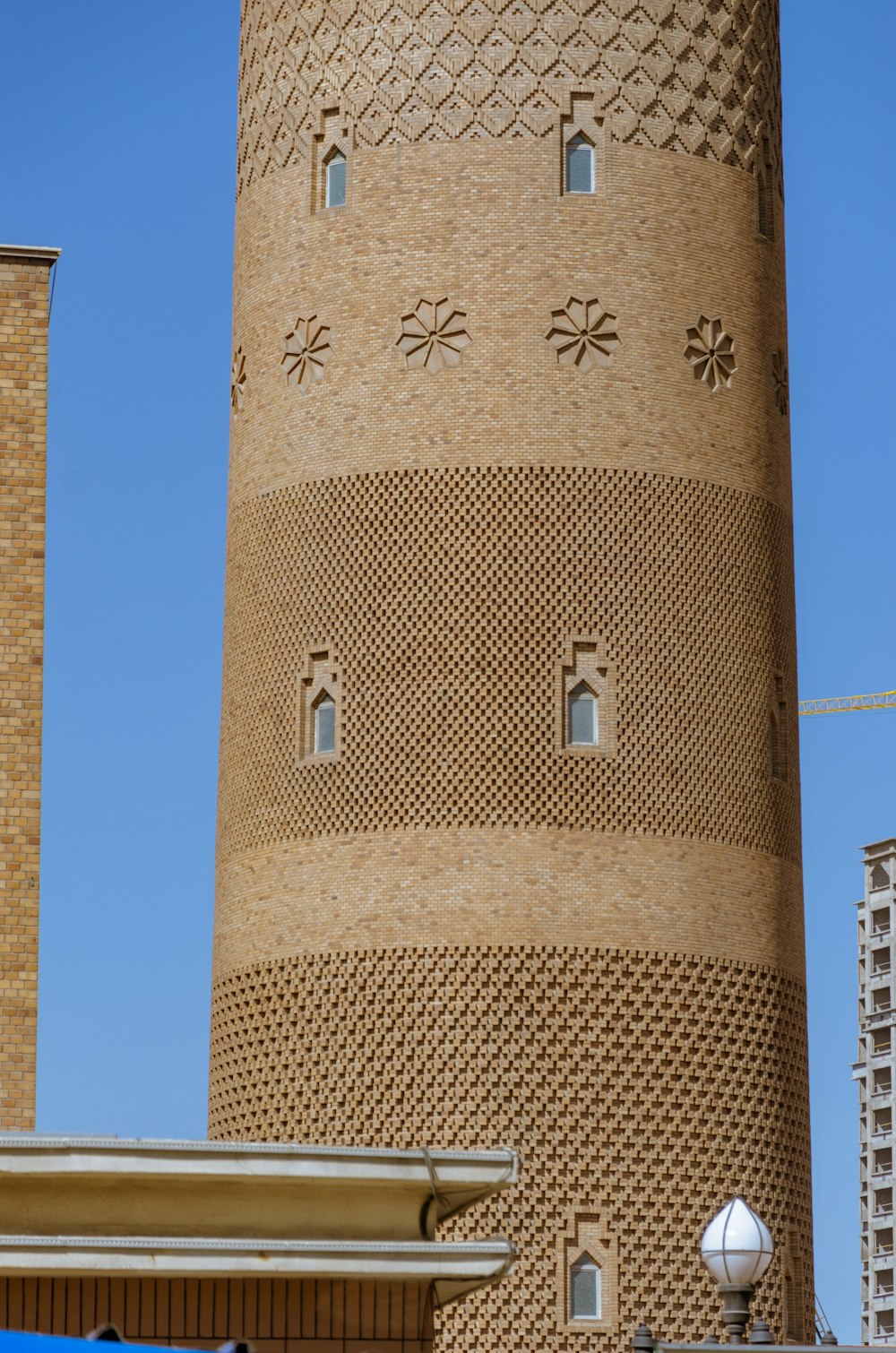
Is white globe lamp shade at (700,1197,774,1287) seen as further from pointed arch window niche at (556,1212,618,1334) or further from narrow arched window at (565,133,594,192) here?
narrow arched window at (565,133,594,192)

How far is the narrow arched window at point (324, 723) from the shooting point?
33.0m

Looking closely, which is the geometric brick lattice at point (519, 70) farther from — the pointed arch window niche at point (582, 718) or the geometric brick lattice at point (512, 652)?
the pointed arch window niche at point (582, 718)

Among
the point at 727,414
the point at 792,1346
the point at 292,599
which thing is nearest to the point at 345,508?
the point at 292,599

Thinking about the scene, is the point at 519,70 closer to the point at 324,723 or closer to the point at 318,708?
the point at 318,708

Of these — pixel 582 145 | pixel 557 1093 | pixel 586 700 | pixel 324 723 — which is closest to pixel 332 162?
pixel 582 145

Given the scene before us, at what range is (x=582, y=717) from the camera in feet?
106

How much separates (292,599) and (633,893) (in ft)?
16.7

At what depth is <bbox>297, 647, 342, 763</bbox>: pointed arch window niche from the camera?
108ft

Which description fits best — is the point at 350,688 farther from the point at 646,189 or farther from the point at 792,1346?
the point at 792,1346

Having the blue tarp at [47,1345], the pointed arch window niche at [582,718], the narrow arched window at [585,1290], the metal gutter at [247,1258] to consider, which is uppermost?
the pointed arch window niche at [582,718]

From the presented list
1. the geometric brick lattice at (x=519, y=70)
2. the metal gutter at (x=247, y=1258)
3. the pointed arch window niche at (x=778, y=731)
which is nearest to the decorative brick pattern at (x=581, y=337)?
the geometric brick lattice at (x=519, y=70)

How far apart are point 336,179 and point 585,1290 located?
12626 mm

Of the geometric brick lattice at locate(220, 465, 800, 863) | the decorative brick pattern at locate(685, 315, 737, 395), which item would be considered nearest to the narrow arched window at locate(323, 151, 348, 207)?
the geometric brick lattice at locate(220, 465, 800, 863)

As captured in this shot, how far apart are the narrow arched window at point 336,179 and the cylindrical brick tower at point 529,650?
0.05 m
